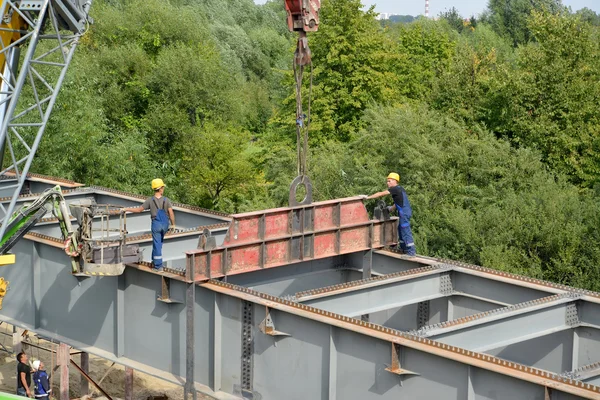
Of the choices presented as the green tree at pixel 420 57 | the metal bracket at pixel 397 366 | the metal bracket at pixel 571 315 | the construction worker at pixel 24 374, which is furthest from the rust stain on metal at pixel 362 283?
the green tree at pixel 420 57

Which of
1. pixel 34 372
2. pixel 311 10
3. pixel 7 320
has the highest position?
pixel 311 10

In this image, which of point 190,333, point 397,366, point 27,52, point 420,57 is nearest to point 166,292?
point 190,333

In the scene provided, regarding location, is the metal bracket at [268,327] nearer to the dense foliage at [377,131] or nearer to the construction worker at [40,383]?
the construction worker at [40,383]

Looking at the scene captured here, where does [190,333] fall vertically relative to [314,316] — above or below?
below

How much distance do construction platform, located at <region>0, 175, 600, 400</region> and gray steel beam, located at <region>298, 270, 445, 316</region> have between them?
1.0 inches

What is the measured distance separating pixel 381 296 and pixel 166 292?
3.53 metres

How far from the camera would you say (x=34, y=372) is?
1727cm

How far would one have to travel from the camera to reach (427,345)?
11.0 m

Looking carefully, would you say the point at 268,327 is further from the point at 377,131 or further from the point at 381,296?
the point at 377,131

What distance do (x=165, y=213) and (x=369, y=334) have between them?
5.15 metres

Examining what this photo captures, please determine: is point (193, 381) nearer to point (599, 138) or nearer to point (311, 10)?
point (311, 10)

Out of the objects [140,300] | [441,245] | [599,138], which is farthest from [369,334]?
[599,138]

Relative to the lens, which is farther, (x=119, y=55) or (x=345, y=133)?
(x=119, y=55)

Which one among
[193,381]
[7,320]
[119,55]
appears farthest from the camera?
[119,55]
